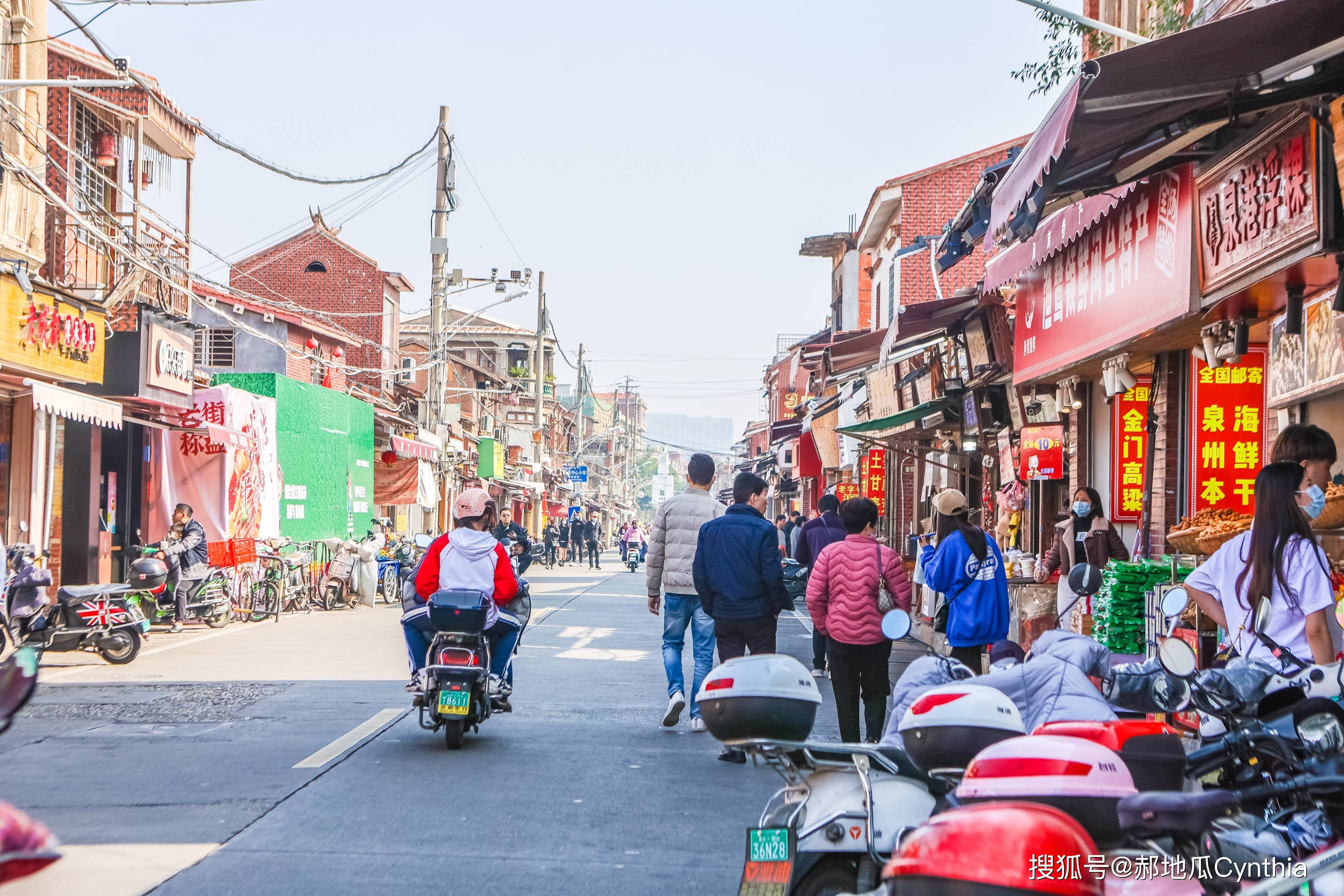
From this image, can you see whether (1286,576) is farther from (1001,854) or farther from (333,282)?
(333,282)

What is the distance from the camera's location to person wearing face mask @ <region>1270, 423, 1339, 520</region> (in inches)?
237

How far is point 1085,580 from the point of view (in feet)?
19.6

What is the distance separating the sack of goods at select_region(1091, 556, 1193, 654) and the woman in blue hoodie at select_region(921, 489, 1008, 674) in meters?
1.16

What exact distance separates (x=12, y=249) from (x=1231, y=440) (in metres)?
14.2

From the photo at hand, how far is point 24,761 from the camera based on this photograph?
7805mm

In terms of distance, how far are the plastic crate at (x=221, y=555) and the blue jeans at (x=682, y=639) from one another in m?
12.0

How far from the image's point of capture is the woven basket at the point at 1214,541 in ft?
26.2

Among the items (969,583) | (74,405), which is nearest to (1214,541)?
(969,583)

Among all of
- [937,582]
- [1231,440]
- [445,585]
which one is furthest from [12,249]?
[1231,440]

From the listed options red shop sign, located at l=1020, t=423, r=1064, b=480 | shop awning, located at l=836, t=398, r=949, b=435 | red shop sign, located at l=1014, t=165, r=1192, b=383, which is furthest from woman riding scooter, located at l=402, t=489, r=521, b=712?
shop awning, located at l=836, t=398, r=949, b=435

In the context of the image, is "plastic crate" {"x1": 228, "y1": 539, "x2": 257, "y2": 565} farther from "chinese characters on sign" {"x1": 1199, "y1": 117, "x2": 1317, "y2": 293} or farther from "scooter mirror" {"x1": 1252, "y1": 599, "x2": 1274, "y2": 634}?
"scooter mirror" {"x1": 1252, "y1": 599, "x2": 1274, "y2": 634}

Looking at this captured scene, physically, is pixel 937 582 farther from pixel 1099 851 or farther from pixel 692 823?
pixel 1099 851

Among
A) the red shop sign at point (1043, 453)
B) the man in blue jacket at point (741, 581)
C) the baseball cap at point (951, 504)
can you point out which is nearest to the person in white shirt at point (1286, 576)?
the baseball cap at point (951, 504)

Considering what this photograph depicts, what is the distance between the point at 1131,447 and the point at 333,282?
40074 mm
